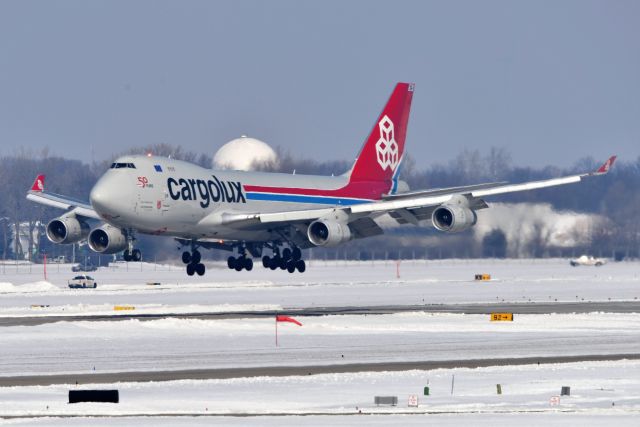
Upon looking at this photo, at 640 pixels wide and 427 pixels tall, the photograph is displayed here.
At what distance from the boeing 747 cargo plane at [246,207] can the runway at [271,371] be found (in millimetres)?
29357

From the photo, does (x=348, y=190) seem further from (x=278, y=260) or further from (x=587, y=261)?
(x=587, y=261)

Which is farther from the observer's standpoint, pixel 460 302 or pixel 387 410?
pixel 460 302

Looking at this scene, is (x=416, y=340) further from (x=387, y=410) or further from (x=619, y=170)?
(x=619, y=170)

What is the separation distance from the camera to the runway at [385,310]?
2429 inches

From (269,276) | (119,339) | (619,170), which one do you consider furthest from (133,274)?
(119,339)

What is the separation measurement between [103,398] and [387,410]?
696 cm

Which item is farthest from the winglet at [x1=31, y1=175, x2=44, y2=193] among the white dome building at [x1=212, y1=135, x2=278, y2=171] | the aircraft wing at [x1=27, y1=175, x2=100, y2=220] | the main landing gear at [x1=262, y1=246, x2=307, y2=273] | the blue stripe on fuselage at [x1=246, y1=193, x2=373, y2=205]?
the white dome building at [x1=212, y1=135, x2=278, y2=171]

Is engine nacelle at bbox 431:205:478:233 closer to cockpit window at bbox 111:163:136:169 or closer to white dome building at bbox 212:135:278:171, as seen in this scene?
cockpit window at bbox 111:163:136:169

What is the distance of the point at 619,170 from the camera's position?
111 m

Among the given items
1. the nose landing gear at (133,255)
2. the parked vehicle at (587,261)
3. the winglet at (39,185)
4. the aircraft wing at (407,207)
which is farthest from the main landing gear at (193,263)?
the parked vehicle at (587,261)

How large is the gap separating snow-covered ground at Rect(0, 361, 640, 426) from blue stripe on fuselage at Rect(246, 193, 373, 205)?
38.5 meters

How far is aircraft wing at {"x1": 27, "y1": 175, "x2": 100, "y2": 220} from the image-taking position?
80.2 m

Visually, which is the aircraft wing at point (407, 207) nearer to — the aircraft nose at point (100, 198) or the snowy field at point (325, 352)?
the snowy field at point (325, 352)

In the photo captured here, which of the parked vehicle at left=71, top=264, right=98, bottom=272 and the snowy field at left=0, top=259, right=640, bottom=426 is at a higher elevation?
the parked vehicle at left=71, top=264, right=98, bottom=272
